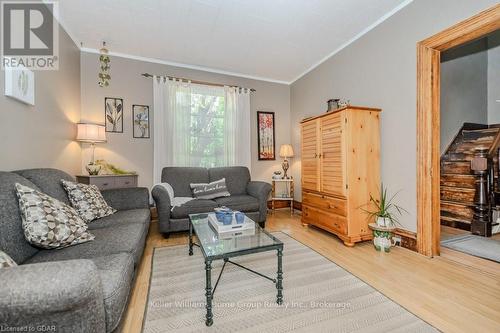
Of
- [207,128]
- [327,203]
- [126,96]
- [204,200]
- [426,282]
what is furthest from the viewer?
[207,128]

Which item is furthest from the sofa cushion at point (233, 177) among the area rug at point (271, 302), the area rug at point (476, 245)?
the area rug at point (476, 245)

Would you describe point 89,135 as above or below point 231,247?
above

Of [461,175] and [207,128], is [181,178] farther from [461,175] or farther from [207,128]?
[461,175]

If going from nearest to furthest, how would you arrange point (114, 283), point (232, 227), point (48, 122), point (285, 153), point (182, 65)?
point (114, 283)
point (232, 227)
point (48, 122)
point (182, 65)
point (285, 153)

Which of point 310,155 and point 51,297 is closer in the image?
point 51,297

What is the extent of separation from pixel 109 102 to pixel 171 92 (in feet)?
3.03

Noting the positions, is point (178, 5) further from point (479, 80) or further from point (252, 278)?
point (479, 80)

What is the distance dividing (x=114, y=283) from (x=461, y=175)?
4.34 m

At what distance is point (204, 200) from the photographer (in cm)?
314

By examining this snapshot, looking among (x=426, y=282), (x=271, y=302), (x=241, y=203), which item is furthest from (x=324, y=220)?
(x=271, y=302)

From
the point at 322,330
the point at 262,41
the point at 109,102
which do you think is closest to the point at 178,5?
the point at 262,41

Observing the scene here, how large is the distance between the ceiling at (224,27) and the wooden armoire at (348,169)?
1083 millimetres

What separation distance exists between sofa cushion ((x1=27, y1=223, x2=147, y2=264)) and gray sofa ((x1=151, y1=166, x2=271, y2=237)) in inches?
38.7

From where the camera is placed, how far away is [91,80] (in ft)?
11.3
